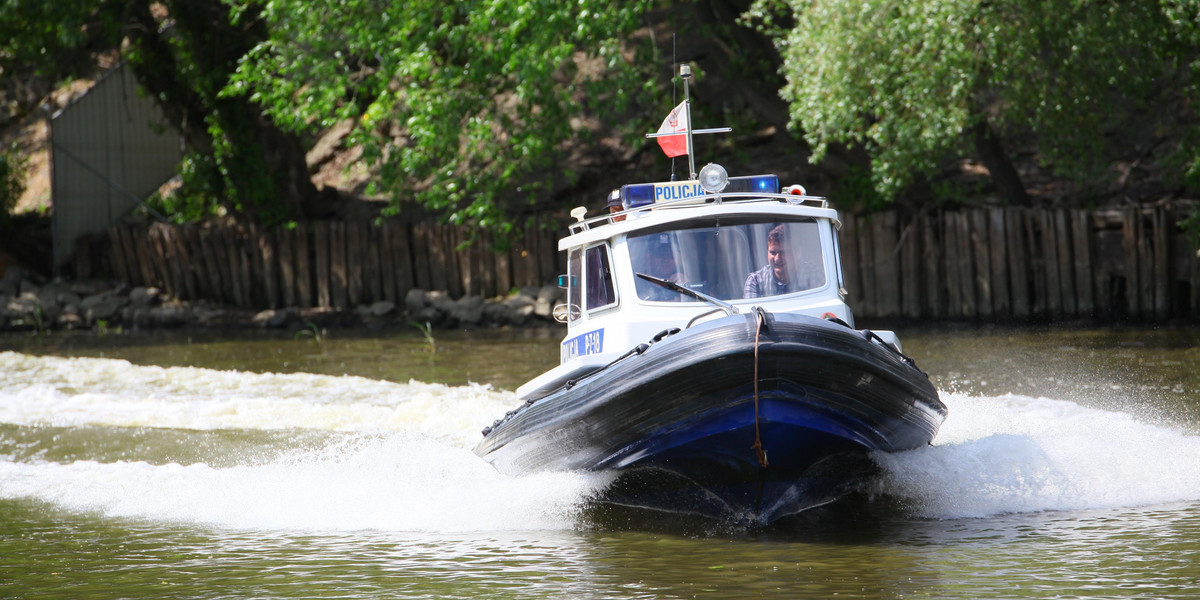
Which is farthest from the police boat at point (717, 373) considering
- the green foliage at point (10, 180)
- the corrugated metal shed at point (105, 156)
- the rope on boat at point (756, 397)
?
the green foliage at point (10, 180)

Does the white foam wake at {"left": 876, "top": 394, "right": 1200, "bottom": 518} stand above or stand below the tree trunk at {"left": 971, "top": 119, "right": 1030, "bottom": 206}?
below

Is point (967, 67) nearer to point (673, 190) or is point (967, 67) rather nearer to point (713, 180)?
point (673, 190)

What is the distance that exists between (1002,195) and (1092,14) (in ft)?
16.0

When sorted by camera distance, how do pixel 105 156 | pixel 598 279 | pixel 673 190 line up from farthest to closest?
1. pixel 105 156
2. pixel 673 190
3. pixel 598 279

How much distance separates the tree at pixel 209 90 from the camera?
2442 centimetres

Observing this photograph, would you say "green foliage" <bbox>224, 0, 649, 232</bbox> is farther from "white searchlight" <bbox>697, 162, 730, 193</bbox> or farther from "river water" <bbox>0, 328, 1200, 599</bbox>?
"white searchlight" <bbox>697, 162, 730, 193</bbox>

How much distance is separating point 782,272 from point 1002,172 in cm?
1186

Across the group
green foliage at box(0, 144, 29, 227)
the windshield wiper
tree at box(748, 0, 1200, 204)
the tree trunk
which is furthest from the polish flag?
green foliage at box(0, 144, 29, 227)

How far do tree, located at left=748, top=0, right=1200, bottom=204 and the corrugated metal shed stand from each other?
662 inches

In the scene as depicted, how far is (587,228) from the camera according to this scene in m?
9.05

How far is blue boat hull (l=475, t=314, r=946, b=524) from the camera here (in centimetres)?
726

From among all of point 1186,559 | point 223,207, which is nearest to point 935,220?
point 1186,559

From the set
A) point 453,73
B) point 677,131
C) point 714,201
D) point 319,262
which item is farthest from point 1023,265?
point 319,262

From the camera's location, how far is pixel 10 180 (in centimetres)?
2712
